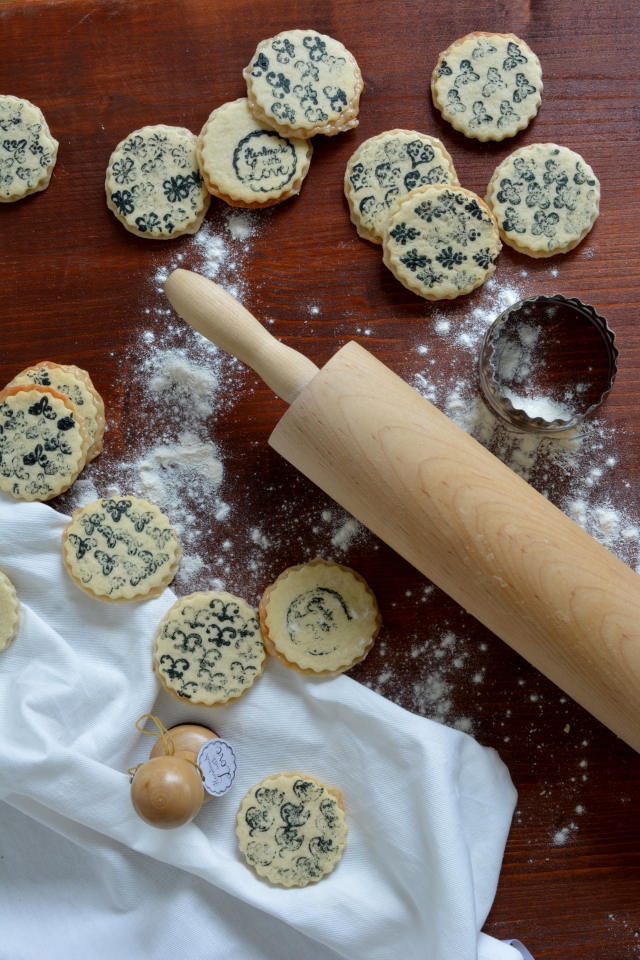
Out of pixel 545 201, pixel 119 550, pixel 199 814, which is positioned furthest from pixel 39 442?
pixel 545 201

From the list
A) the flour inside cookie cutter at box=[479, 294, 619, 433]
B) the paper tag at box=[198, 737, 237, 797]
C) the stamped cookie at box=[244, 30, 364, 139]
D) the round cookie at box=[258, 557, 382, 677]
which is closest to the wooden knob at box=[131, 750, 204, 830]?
the paper tag at box=[198, 737, 237, 797]

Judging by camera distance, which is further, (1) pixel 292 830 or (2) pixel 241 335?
(1) pixel 292 830

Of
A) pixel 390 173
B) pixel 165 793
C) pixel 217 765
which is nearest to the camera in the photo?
pixel 165 793

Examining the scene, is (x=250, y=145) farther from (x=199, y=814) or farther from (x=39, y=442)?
(x=199, y=814)

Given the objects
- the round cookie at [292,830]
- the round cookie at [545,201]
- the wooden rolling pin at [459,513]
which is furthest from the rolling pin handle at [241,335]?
the round cookie at [292,830]

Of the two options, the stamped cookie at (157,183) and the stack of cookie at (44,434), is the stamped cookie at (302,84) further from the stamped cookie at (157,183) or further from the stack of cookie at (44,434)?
the stack of cookie at (44,434)

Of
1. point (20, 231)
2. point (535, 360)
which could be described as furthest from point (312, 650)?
point (20, 231)

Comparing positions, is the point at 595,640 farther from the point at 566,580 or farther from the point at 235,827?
the point at 235,827
